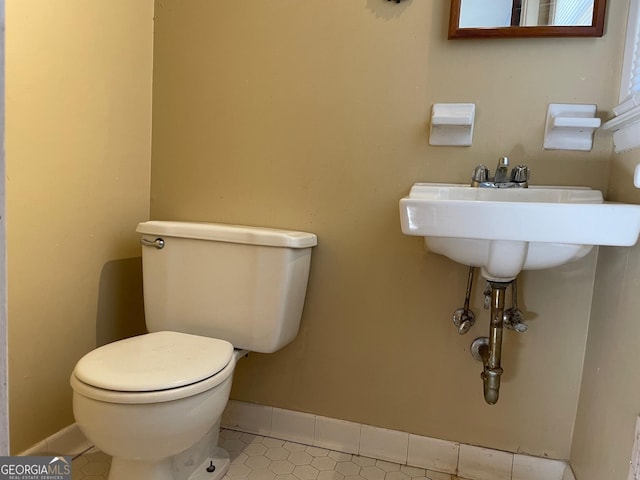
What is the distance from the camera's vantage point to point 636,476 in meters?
0.82

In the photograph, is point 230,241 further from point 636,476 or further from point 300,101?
point 636,476

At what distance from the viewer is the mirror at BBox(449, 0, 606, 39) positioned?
1.16 meters

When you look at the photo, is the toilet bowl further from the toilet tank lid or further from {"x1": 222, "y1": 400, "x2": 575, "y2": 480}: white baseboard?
{"x1": 222, "y1": 400, "x2": 575, "y2": 480}: white baseboard

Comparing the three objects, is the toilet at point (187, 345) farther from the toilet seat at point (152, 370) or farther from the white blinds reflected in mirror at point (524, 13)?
the white blinds reflected in mirror at point (524, 13)

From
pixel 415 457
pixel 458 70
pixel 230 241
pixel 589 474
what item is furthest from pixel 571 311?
pixel 230 241

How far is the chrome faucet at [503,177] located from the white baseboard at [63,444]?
1.36 meters

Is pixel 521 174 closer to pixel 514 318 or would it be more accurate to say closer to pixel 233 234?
pixel 514 318

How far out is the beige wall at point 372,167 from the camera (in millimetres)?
1234

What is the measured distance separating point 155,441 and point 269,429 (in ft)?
2.06

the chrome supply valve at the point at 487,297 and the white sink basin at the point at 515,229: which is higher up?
the white sink basin at the point at 515,229

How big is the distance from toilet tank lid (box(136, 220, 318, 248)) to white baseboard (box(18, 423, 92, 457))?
0.63 m

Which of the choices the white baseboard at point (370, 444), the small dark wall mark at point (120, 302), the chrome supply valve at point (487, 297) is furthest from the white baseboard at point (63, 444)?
the chrome supply valve at point (487, 297)

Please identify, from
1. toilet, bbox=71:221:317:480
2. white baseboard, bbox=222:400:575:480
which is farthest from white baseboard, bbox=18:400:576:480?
toilet, bbox=71:221:317:480

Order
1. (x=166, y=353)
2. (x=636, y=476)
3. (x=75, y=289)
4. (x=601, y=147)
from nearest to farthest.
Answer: (x=636, y=476) < (x=166, y=353) < (x=601, y=147) < (x=75, y=289)
